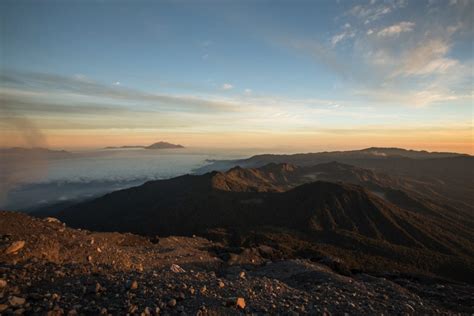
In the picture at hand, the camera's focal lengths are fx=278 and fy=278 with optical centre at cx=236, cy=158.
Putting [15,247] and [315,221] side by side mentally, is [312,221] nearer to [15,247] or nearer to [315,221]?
[315,221]

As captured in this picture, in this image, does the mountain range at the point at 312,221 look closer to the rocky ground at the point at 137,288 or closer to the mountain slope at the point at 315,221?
the mountain slope at the point at 315,221

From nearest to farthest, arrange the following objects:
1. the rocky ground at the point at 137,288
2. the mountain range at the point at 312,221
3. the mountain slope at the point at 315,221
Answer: the rocky ground at the point at 137,288 → the mountain range at the point at 312,221 → the mountain slope at the point at 315,221

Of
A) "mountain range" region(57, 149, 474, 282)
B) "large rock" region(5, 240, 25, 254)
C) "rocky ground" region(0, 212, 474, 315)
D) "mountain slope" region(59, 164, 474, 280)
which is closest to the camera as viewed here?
"rocky ground" region(0, 212, 474, 315)

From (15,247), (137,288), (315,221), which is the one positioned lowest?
(315,221)

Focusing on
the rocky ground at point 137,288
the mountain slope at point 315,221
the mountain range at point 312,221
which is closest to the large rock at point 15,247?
the rocky ground at point 137,288

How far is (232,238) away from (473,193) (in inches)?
4199

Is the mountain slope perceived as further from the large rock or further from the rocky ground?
the large rock

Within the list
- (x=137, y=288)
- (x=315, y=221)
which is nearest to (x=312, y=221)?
(x=315, y=221)

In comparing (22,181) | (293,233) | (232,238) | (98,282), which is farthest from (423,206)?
(22,181)

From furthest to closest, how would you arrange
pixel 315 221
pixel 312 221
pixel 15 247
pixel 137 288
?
pixel 315 221 < pixel 312 221 < pixel 15 247 < pixel 137 288

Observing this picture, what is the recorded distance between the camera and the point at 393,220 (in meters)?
53.0

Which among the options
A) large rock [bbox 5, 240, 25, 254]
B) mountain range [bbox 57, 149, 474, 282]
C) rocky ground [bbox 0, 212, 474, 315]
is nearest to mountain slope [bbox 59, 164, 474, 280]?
mountain range [bbox 57, 149, 474, 282]

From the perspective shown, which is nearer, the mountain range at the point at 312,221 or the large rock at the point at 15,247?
the large rock at the point at 15,247

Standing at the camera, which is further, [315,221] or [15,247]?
[315,221]
